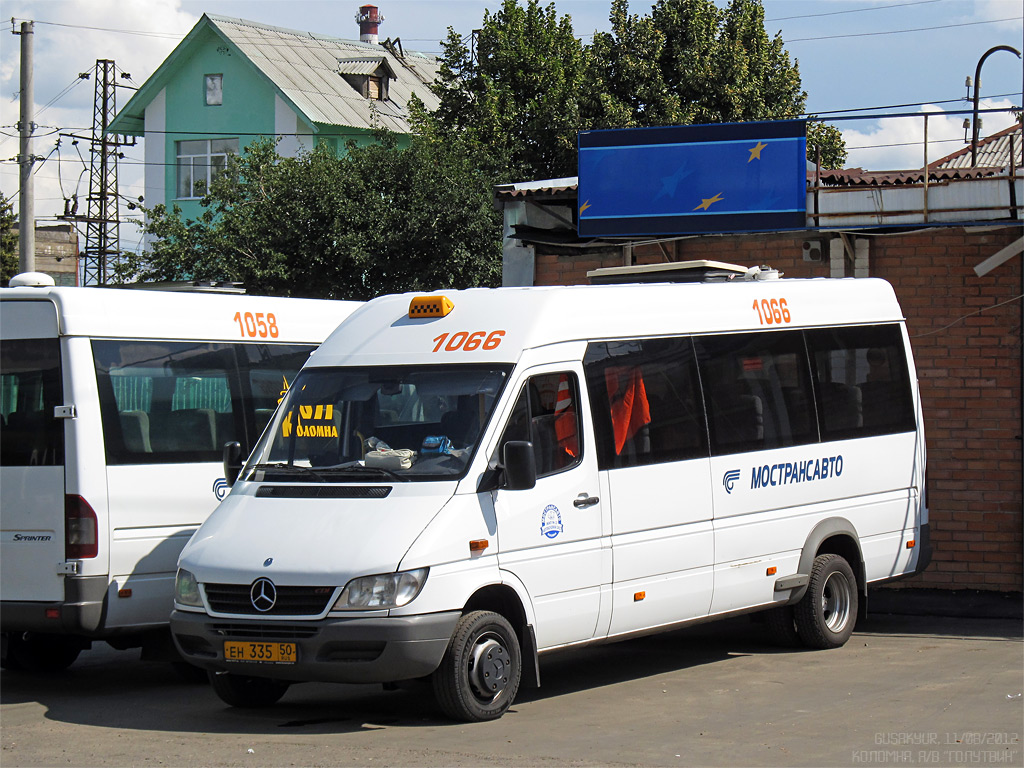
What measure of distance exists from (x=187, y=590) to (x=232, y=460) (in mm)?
1110

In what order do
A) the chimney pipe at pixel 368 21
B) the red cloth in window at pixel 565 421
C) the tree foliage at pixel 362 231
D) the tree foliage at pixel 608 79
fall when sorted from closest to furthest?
1. the red cloth in window at pixel 565 421
2. the tree foliage at pixel 362 231
3. the tree foliage at pixel 608 79
4. the chimney pipe at pixel 368 21

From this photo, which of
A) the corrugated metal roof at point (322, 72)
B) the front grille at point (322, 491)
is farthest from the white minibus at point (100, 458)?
the corrugated metal roof at point (322, 72)

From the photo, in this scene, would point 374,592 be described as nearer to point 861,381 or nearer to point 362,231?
point 861,381

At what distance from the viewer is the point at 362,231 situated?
26.3 meters

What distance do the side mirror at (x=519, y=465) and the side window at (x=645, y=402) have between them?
822 millimetres

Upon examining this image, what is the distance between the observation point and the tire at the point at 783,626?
9852 mm

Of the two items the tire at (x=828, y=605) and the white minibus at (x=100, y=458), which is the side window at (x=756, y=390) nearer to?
the tire at (x=828, y=605)

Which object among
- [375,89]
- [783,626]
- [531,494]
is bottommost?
[783,626]

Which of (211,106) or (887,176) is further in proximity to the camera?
(211,106)

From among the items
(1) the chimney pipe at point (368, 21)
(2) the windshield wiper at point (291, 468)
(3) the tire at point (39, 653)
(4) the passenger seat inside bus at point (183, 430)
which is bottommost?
(3) the tire at point (39, 653)

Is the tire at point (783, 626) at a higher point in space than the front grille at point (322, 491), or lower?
lower

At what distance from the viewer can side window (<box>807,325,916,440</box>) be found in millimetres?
10102

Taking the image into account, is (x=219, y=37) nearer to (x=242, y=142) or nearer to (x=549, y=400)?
→ (x=242, y=142)

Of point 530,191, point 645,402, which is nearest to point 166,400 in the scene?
point 645,402
